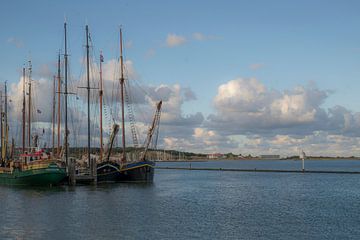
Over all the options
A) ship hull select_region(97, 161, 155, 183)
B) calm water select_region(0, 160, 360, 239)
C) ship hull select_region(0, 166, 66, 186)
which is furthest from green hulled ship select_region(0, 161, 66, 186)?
ship hull select_region(97, 161, 155, 183)

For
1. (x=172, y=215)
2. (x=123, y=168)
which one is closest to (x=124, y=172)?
(x=123, y=168)

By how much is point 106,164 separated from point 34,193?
17.4m

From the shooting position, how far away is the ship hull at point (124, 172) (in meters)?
80.8

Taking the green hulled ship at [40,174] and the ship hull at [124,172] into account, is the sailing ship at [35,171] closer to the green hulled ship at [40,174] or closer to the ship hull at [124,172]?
the green hulled ship at [40,174]

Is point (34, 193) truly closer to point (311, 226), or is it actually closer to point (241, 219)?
point (241, 219)

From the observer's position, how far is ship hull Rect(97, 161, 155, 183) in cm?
8078

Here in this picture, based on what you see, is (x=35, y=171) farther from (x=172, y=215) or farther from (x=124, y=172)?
(x=172, y=215)

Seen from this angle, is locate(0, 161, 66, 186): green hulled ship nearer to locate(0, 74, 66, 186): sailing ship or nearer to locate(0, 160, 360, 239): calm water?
locate(0, 74, 66, 186): sailing ship

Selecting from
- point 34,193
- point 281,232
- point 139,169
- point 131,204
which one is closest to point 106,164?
point 139,169

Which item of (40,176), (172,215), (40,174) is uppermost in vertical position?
(40,174)

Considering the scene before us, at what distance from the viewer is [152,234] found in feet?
118

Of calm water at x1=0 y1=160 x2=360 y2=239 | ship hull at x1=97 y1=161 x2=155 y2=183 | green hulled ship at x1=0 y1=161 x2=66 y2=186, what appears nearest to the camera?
calm water at x1=0 y1=160 x2=360 y2=239

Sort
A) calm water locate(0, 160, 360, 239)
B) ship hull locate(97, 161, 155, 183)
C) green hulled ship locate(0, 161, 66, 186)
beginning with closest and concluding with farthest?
calm water locate(0, 160, 360, 239) < green hulled ship locate(0, 161, 66, 186) < ship hull locate(97, 161, 155, 183)

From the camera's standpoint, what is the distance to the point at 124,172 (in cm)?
8231
